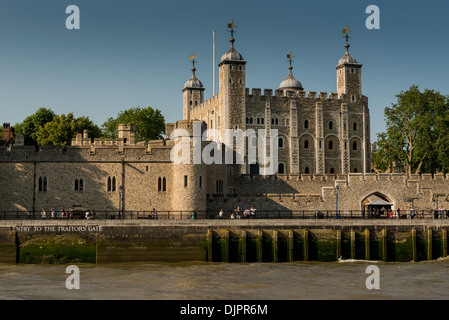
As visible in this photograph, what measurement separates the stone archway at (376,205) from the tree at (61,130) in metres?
29.6

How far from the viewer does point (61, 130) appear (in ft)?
206

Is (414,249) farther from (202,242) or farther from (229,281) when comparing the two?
(229,281)

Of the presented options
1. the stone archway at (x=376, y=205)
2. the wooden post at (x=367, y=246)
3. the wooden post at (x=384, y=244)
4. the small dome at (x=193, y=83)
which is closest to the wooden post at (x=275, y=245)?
the wooden post at (x=367, y=246)

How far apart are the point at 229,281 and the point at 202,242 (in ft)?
26.6

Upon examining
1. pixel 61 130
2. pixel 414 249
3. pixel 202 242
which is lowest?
pixel 414 249

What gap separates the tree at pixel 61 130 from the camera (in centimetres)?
6236

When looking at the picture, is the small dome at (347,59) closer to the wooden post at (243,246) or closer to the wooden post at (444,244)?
the wooden post at (444,244)

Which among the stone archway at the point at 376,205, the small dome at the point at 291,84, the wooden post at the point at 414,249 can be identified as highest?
the small dome at the point at 291,84

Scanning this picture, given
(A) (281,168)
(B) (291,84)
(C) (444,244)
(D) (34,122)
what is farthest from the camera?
(B) (291,84)

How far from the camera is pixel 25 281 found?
2958cm

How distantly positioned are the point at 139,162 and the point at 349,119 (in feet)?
125

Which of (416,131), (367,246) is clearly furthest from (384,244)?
(416,131)

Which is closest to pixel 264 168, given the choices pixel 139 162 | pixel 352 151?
pixel 352 151
